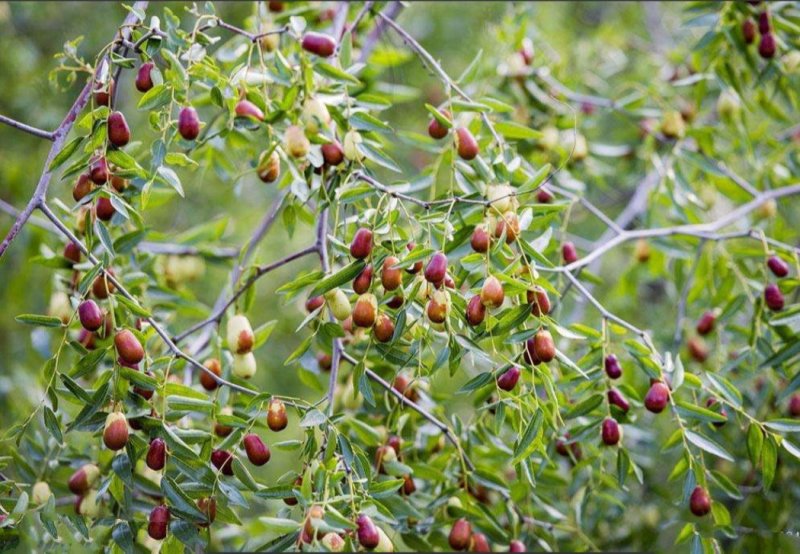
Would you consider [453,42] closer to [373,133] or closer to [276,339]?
[276,339]

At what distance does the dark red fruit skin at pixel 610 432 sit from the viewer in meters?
1.44

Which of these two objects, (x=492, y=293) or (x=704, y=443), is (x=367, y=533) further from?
(x=704, y=443)

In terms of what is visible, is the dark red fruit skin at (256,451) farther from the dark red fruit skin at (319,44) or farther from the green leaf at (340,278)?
the dark red fruit skin at (319,44)

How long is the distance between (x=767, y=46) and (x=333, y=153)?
992mm

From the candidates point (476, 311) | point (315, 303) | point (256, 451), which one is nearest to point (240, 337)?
point (315, 303)

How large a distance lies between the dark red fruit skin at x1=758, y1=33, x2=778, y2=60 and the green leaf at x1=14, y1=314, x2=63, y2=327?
1.45 metres

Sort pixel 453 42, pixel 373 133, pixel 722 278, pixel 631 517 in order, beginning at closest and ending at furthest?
pixel 373 133, pixel 722 278, pixel 631 517, pixel 453 42

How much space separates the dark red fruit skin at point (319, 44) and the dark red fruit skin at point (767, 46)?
979mm

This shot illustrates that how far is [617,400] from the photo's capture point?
1.46 metres

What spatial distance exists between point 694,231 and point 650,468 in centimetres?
81

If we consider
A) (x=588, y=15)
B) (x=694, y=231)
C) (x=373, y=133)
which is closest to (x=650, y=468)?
(x=694, y=231)

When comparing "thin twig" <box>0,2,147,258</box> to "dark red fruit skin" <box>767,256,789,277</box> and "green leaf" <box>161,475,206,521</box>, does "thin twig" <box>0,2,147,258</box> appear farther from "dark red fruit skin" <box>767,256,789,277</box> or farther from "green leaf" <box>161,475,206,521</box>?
"dark red fruit skin" <box>767,256,789,277</box>

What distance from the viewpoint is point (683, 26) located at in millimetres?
1817

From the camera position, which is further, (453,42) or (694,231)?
(453,42)
